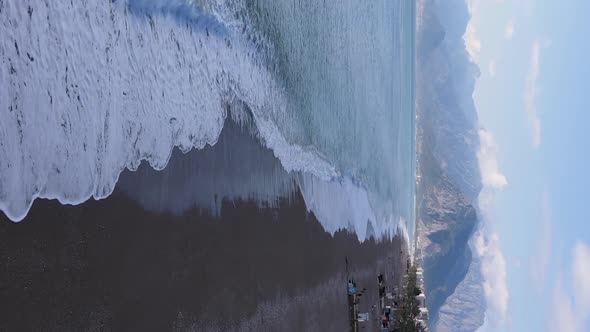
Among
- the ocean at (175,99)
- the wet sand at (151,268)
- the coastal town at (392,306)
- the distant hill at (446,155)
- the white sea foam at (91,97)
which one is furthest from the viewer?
the distant hill at (446,155)

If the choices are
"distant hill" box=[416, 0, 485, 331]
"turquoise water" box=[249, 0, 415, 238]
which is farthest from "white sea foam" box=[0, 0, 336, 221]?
"distant hill" box=[416, 0, 485, 331]

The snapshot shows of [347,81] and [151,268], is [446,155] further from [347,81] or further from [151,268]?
[151,268]

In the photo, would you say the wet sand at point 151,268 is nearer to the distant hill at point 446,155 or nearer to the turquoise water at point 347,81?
the turquoise water at point 347,81

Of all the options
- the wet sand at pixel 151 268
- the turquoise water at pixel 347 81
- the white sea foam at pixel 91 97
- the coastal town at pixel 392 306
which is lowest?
the coastal town at pixel 392 306

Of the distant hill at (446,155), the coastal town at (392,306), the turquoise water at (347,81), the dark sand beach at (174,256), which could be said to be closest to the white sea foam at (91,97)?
the dark sand beach at (174,256)

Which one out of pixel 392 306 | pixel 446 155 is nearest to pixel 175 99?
pixel 392 306

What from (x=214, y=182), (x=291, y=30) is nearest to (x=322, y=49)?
(x=291, y=30)

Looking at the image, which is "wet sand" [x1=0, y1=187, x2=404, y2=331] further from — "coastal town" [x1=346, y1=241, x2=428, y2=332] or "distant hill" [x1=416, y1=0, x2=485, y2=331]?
"distant hill" [x1=416, y1=0, x2=485, y2=331]

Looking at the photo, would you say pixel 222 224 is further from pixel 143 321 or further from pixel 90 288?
pixel 90 288
